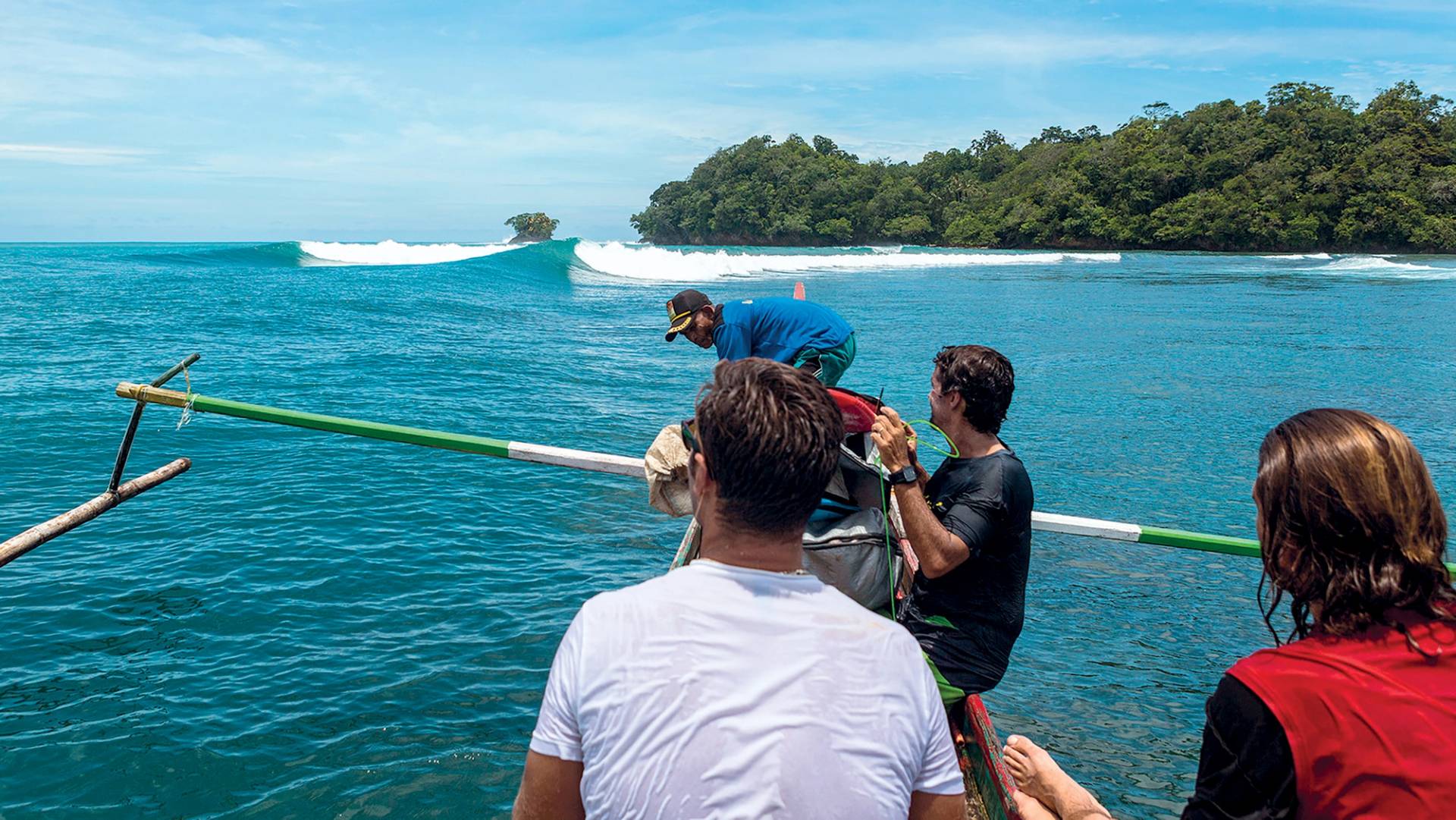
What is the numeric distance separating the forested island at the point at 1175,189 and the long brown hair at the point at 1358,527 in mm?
82225

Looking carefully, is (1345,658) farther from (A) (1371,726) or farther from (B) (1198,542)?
(B) (1198,542)

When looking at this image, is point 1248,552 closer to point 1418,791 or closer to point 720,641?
point 1418,791

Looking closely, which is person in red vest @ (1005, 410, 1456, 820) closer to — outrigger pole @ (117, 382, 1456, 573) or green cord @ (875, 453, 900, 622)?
green cord @ (875, 453, 900, 622)

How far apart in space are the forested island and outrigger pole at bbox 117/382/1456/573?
261ft

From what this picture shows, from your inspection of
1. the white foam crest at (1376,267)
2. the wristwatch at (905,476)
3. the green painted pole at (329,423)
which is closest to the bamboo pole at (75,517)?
the green painted pole at (329,423)

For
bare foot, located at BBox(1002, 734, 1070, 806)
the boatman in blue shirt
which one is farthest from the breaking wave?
bare foot, located at BBox(1002, 734, 1070, 806)

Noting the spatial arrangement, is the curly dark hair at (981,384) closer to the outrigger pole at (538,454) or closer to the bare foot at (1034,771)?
the outrigger pole at (538,454)

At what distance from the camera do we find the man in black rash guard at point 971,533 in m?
3.04

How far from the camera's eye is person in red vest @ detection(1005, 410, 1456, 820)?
146 centimetres

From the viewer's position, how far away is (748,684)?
1.49 m

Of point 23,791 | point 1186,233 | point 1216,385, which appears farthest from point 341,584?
point 1186,233

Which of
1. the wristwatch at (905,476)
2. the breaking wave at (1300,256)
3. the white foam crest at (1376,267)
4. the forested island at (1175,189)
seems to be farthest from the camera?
the forested island at (1175,189)

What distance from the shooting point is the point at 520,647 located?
6.05 metres

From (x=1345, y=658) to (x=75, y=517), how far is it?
19.9ft
